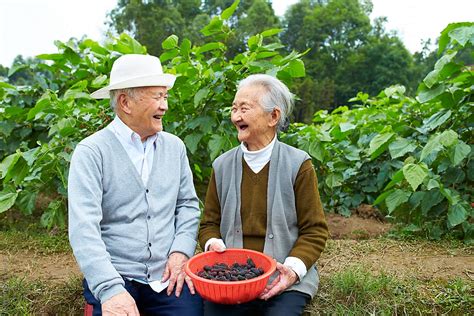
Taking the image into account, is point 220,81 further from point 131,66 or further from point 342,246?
point 342,246

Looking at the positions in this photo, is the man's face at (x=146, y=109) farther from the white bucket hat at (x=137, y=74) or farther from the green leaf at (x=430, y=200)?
the green leaf at (x=430, y=200)

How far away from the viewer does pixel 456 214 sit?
3.19 metres

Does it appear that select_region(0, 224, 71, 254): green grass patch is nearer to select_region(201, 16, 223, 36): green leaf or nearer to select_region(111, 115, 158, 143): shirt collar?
select_region(111, 115, 158, 143): shirt collar

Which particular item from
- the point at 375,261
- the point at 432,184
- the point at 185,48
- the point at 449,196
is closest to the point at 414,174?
the point at 432,184

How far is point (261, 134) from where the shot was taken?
2424 millimetres

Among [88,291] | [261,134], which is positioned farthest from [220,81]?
[88,291]

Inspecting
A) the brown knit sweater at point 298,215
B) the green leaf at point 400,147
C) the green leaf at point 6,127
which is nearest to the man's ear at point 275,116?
the brown knit sweater at point 298,215

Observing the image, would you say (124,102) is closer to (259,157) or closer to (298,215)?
(259,157)

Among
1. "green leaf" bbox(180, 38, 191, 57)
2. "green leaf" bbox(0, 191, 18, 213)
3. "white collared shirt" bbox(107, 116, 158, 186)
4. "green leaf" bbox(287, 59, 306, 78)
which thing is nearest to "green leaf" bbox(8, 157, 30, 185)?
"green leaf" bbox(0, 191, 18, 213)

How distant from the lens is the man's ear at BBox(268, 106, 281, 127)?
2412 mm

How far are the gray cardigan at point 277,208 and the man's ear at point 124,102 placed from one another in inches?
23.1

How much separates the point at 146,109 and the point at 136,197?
421 millimetres

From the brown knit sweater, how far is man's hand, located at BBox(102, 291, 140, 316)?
56cm

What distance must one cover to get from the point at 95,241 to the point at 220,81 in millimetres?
1554
